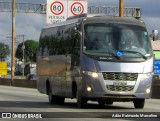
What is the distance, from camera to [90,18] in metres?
22.1

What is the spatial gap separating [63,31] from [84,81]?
378cm

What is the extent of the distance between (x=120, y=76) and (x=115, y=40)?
4.33 ft

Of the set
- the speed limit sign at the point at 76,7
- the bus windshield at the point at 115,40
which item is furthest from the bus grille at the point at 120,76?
the speed limit sign at the point at 76,7

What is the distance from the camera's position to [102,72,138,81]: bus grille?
21031 mm

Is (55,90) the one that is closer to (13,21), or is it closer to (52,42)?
(52,42)

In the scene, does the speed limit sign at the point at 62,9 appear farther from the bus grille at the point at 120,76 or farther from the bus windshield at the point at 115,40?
the bus grille at the point at 120,76

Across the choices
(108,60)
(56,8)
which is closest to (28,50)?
(56,8)

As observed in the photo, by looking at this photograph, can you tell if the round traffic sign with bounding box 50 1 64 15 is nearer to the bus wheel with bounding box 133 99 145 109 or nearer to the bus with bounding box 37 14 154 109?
the bus with bounding box 37 14 154 109

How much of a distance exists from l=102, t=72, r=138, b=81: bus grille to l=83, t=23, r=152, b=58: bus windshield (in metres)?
0.67

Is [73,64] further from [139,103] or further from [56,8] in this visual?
[56,8]

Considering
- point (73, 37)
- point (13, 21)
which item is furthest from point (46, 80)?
point (13, 21)

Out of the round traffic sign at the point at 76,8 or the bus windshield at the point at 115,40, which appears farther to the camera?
the round traffic sign at the point at 76,8

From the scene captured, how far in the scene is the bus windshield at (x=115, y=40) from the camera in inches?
842

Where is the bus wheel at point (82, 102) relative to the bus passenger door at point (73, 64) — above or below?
below
